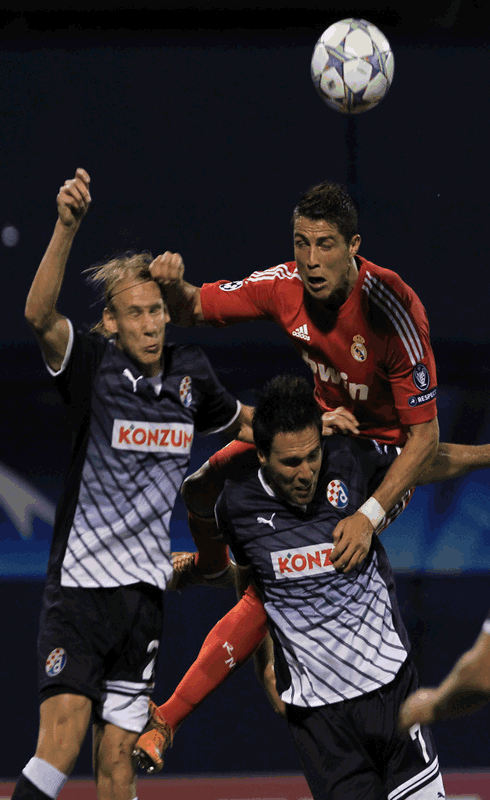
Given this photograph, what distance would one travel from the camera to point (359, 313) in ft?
10.9

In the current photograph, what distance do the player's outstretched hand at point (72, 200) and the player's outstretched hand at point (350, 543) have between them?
1.13 m

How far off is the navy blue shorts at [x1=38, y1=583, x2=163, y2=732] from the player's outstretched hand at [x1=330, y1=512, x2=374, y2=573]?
53 cm

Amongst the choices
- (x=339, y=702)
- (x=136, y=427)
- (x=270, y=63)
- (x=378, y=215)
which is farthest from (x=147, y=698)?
(x=270, y=63)

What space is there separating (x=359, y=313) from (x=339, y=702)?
121cm

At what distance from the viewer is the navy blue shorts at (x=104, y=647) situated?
2.84 meters

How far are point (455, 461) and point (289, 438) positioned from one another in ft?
3.45

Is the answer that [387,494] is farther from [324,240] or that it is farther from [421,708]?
[421,708]

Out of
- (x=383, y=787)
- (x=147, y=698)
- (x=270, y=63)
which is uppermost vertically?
(x=270, y=63)

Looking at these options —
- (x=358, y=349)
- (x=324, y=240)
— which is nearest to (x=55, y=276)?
(x=324, y=240)

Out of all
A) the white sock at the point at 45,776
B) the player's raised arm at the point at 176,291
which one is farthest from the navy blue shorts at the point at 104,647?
the player's raised arm at the point at 176,291

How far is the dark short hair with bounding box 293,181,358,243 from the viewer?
318 centimetres

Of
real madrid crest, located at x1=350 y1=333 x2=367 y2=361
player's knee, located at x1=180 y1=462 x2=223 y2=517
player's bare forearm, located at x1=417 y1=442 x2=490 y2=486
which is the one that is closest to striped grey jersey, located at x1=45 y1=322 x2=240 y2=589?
player's knee, located at x1=180 y1=462 x2=223 y2=517

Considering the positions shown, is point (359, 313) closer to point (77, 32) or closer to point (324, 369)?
point (324, 369)

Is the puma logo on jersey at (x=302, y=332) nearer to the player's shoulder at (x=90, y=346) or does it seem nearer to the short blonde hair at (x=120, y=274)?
the short blonde hair at (x=120, y=274)
